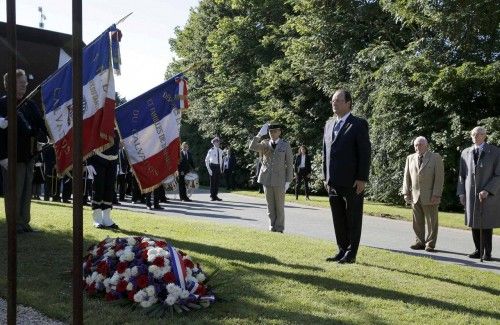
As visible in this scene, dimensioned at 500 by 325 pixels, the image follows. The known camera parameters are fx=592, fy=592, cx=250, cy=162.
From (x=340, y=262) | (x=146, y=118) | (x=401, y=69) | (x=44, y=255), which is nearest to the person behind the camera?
(x=44, y=255)

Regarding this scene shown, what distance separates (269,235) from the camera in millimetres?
10070

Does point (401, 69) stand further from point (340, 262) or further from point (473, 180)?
point (340, 262)

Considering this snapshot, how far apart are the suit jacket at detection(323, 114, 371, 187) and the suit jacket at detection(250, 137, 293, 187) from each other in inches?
143

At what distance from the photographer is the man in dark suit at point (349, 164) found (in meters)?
7.54

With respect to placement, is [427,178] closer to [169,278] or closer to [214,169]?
[169,278]

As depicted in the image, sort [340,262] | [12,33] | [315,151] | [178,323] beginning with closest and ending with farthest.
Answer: [12,33] → [178,323] → [340,262] → [315,151]

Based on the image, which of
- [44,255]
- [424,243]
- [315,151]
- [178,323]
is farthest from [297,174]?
[178,323]

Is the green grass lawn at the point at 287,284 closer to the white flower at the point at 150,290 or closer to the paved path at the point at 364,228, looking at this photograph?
the white flower at the point at 150,290

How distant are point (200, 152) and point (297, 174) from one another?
18744mm

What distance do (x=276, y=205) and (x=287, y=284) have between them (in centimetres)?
536

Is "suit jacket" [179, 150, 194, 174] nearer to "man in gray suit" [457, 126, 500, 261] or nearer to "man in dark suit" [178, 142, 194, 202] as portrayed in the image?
"man in dark suit" [178, 142, 194, 202]

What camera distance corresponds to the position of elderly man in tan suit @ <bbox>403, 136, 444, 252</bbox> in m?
10.5

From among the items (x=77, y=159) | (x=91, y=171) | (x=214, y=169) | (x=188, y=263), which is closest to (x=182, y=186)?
(x=214, y=169)

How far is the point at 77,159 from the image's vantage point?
2416 mm
